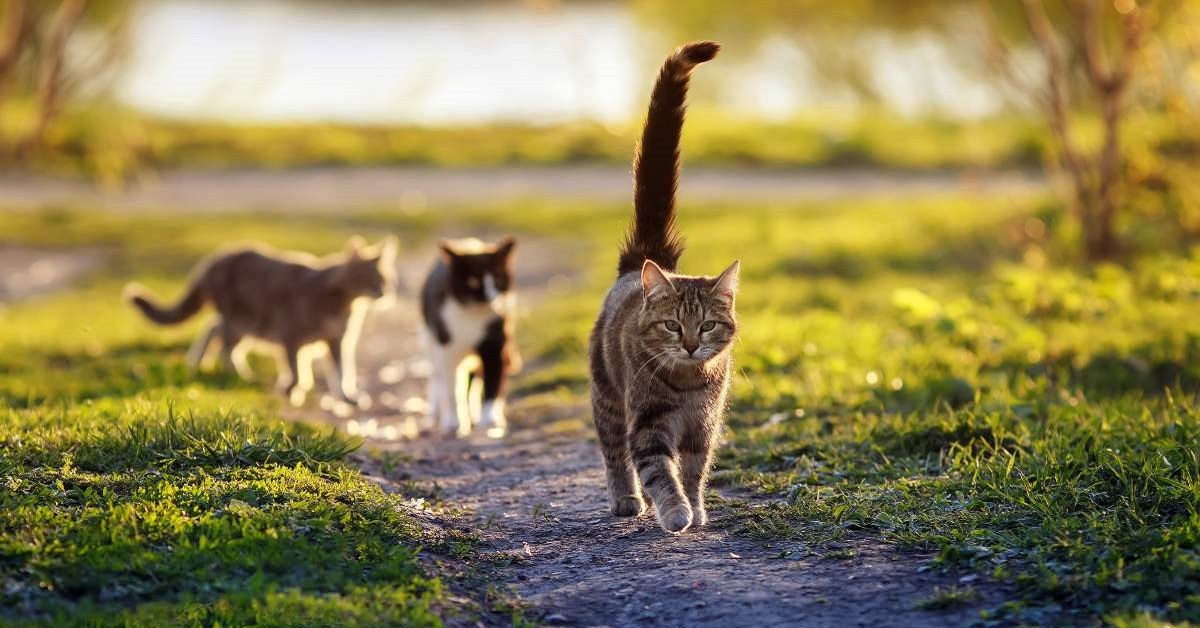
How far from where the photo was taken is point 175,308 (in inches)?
433

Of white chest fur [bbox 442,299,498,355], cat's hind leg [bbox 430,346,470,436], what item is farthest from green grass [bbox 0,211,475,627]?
white chest fur [bbox 442,299,498,355]

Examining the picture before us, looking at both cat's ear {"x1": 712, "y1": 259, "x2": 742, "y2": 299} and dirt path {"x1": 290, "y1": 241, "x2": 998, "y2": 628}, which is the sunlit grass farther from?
cat's ear {"x1": 712, "y1": 259, "x2": 742, "y2": 299}

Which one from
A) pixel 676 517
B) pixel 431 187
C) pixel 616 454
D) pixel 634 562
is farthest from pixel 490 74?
A: pixel 634 562

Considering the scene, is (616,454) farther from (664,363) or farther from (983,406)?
(983,406)

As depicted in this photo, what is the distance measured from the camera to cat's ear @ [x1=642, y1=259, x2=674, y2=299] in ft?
19.8

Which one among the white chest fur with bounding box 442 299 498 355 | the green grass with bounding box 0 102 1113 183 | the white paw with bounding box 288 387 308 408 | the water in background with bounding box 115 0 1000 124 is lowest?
the white paw with bounding box 288 387 308 408

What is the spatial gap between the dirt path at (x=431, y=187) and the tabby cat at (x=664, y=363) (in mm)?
14302

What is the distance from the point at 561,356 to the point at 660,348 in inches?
197

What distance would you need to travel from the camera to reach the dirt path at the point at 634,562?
5094 mm

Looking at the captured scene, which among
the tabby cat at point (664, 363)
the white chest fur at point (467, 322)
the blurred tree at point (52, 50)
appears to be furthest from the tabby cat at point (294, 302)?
the blurred tree at point (52, 50)

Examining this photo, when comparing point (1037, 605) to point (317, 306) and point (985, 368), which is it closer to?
point (985, 368)

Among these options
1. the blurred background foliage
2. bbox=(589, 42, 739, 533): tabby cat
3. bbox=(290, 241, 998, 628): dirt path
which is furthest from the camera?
the blurred background foliage

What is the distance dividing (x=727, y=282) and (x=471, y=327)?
3.30 metres

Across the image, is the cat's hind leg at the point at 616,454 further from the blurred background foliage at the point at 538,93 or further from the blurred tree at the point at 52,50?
the blurred background foliage at the point at 538,93
